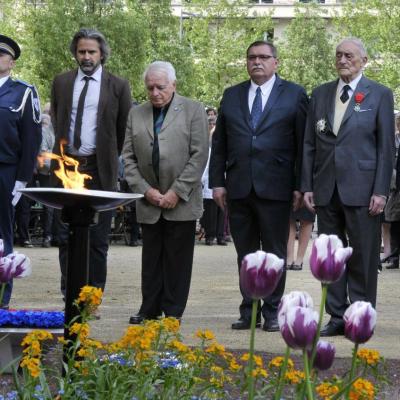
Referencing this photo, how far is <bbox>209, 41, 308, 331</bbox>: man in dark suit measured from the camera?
945 centimetres

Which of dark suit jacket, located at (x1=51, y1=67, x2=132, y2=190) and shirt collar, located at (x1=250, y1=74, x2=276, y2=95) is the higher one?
shirt collar, located at (x1=250, y1=74, x2=276, y2=95)

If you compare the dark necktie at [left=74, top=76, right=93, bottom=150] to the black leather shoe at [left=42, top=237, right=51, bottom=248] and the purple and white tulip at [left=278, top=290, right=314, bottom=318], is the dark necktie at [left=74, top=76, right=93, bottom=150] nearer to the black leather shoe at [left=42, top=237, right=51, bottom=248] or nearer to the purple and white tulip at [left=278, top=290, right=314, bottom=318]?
the purple and white tulip at [left=278, top=290, right=314, bottom=318]

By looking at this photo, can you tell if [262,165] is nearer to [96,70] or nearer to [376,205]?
[376,205]

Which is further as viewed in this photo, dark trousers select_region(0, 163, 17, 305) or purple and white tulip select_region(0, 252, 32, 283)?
dark trousers select_region(0, 163, 17, 305)

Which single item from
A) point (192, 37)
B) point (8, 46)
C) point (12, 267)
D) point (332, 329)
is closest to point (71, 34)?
point (192, 37)

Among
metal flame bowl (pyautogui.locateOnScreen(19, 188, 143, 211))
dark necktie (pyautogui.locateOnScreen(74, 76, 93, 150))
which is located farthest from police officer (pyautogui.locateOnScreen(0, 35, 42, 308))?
metal flame bowl (pyautogui.locateOnScreen(19, 188, 143, 211))

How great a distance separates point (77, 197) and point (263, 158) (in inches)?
159

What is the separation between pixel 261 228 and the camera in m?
9.58

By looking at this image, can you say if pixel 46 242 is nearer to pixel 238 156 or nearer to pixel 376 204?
pixel 238 156

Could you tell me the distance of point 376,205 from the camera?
9070mm

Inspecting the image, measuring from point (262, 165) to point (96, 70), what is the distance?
161cm

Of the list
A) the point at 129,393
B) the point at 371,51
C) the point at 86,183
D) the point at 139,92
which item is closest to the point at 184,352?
the point at 129,393

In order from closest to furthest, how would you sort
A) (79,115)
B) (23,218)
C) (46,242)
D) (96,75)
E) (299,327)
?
1. (299,327)
2. (79,115)
3. (96,75)
4. (23,218)
5. (46,242)

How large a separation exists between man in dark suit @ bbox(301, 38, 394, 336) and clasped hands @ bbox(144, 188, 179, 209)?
38.2 inches
